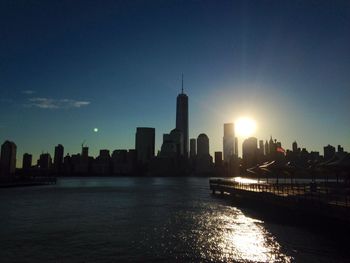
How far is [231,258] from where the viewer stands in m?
23.6

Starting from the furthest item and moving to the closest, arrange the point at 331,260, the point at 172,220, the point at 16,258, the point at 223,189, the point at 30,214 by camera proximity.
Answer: the point at 223,189
the point at 30,214
the point at 172,220
the point at 16,258
the point at 331,260

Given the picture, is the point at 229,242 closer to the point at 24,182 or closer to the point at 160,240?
the point at 160,240

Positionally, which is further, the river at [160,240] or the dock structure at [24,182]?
the dock structure at [24,182]

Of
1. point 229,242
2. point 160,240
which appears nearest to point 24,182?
point 160,240

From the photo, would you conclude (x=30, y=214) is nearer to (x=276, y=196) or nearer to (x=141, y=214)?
(x=141, y=214)

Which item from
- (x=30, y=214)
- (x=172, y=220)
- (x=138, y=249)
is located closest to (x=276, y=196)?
(x=172, y=220)

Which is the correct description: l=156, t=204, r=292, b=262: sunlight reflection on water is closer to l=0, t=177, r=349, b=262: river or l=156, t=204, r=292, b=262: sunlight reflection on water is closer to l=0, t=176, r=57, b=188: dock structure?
l=0, t=177, r=349, b=262: river

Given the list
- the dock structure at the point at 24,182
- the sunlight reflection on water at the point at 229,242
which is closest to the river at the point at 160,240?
the sunlight reflection on water at the point at 229,242

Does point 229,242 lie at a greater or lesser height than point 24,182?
greater

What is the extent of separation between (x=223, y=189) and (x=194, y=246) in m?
59.6

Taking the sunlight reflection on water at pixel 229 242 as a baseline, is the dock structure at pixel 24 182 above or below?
below

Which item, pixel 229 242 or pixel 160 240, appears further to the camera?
pixel 160 240

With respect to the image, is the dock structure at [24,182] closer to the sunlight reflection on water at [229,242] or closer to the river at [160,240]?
the river at [160,240]

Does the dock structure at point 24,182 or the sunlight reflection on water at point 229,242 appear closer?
the sunlight reflection on water at point 229,242
